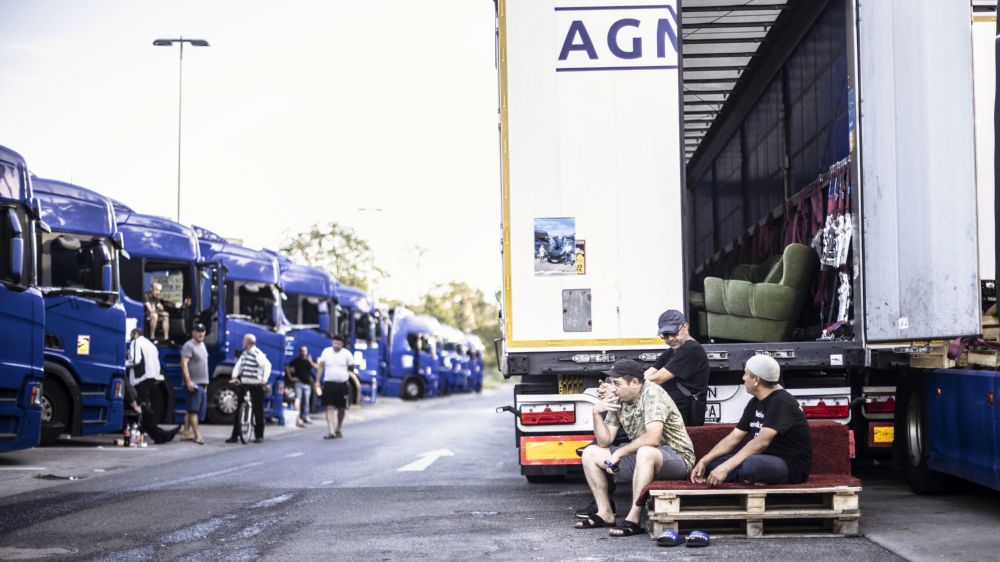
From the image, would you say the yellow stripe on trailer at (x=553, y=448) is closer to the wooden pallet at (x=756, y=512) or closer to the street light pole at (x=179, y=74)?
the wooden pallet at (x=756, y=512)

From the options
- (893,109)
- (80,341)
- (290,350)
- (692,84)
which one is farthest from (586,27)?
(290,350)

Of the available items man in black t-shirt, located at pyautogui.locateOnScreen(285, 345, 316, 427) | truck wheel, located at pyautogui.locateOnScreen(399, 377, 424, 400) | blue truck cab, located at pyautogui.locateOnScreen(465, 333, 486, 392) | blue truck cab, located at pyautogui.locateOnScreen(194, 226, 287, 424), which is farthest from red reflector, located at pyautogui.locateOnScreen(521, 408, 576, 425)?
blue truck cab, located at pyautogui.locateOnScreen(465, 333, 486, 392)

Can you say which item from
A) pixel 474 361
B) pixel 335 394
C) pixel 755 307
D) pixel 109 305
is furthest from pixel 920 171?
pixel 474 361

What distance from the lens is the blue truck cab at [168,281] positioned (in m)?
22.7

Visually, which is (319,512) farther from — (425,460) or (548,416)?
(425,460)

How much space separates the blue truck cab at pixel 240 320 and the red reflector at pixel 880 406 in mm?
16276

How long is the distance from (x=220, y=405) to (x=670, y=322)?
18.3 meters

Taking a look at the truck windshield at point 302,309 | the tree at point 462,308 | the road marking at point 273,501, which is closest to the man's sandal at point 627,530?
the road marking at point 273,501

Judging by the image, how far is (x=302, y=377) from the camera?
1125 inches

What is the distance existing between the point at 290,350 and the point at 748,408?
22.7 meters

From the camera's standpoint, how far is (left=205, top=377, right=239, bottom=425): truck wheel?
85.8ft

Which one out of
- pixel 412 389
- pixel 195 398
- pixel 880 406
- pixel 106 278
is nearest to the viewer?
pixel 880 406

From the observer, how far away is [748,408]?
8.80 meters

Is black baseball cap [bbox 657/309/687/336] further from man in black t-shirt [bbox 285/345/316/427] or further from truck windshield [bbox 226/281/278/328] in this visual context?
man in black t-shirt [bbox 285/345/316/427]
